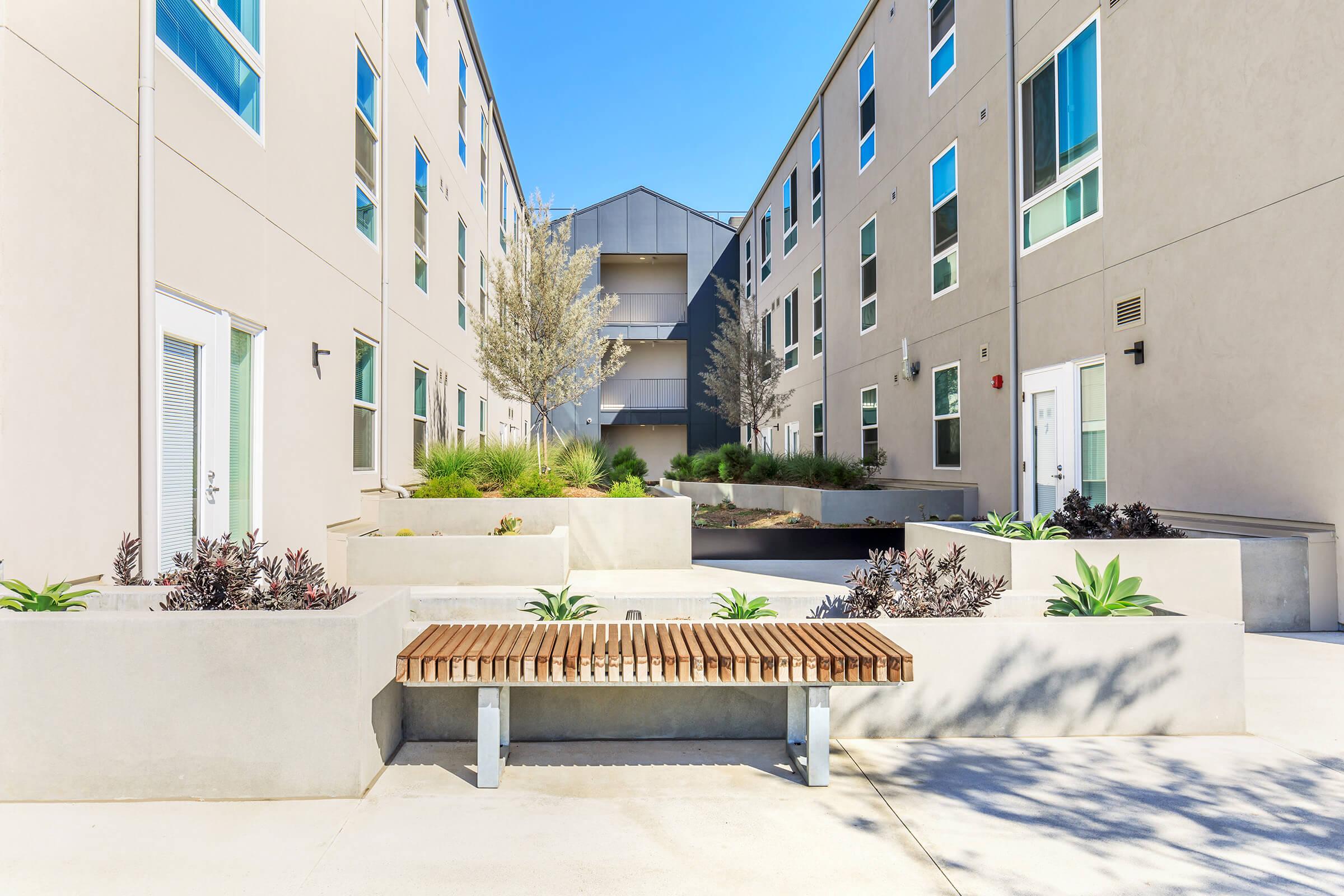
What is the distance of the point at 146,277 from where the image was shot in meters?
4.22

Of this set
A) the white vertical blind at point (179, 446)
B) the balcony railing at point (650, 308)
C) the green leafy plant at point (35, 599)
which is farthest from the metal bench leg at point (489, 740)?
the balcony railing at point (650, 308)

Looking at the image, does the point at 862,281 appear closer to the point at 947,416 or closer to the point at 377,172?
the point at 947,416

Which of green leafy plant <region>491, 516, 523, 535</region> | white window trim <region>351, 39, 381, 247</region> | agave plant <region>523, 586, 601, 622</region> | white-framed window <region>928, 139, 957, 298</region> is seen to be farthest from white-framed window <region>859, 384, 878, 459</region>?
agave plant <region>523, 586, 601, 622</region>

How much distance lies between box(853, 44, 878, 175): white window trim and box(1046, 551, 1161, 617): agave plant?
454 inches

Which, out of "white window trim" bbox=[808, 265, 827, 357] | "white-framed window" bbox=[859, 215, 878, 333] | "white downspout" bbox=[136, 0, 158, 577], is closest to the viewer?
"white downspout" bbox=[136, 0, 158, 577]

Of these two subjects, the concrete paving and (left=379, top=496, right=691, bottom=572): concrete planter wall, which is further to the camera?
(left=379, top=496, right=691, bottom=572): concrete planter wall

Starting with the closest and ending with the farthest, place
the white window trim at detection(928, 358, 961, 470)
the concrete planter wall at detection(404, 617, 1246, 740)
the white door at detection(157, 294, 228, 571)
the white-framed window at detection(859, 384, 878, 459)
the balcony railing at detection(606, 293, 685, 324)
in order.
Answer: the concrete planter wall at detection(404, 617, 1246, 740) → the white door at detection(157, 294, 228, 571) → the white window trim at detection(928, 358, 961, 470) → the white-framed window at detection(859, 384, 878, 459) → the balcony railing at detection(606, 293, 685, 324)

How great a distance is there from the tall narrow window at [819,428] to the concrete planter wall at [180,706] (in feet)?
48.8

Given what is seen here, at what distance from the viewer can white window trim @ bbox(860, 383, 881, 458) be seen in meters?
13.7

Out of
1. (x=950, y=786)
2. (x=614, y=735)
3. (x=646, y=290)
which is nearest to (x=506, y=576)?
(x=614, y=735)

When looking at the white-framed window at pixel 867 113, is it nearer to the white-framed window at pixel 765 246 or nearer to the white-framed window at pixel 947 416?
the white-framed window at pixel 947 416

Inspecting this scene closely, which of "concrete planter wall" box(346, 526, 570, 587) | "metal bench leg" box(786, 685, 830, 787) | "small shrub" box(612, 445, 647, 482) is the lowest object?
"metal bench leg" box(786, 685, 830, 787)

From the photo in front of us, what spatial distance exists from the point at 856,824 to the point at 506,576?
4.70 m

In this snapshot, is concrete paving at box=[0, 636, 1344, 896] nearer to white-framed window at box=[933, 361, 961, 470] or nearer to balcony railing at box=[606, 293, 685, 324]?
white-framed window at box=[933, 361, 961, 470]
